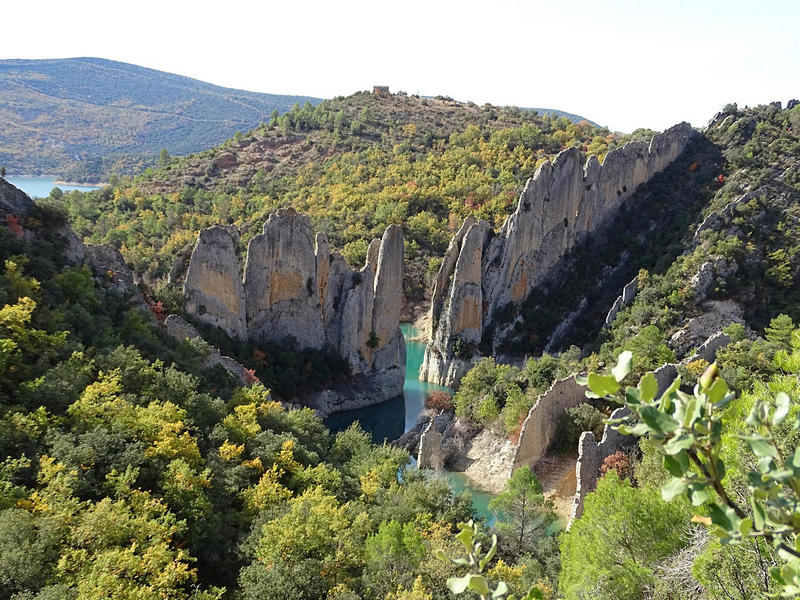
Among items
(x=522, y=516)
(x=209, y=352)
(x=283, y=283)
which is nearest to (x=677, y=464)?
(x=522, y=516)

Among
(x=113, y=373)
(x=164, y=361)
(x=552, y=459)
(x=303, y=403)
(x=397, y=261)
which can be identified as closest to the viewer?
(x=113, y=373)

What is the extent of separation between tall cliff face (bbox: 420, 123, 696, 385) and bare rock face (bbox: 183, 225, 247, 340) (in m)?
12.4

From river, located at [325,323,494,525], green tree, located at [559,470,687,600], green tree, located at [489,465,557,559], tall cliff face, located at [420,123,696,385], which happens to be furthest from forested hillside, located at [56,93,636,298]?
green tree, located at [559,470,687,600]

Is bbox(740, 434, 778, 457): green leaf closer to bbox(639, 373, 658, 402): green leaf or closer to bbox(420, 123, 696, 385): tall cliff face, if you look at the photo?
bbox(639, 373, 658, 402): green leaf

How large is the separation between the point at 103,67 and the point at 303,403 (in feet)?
496

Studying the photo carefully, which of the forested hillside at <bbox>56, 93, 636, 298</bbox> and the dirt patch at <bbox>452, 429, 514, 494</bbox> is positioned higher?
the forested hillside at <bbox>56, 93, 636, 298</bbox>

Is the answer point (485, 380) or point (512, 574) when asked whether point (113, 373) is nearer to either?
point (512, 574)

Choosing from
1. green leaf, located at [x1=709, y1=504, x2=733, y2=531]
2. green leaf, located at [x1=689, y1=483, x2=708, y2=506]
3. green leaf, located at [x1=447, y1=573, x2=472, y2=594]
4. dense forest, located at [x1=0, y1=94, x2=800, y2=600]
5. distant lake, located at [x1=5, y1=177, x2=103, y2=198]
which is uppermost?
green leaf, located at [x1=689, y1=483, x2=708, y2=506]

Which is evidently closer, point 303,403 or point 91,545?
point 91,545

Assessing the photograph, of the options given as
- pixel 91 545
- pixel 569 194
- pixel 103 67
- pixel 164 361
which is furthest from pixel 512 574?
pixel 103 67

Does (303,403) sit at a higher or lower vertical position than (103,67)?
lower

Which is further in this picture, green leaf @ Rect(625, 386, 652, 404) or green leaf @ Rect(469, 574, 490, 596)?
green leaf @ Rect(469, 574, 490, 596)

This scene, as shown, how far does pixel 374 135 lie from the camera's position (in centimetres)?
5709

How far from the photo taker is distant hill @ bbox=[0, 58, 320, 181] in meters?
99.1
